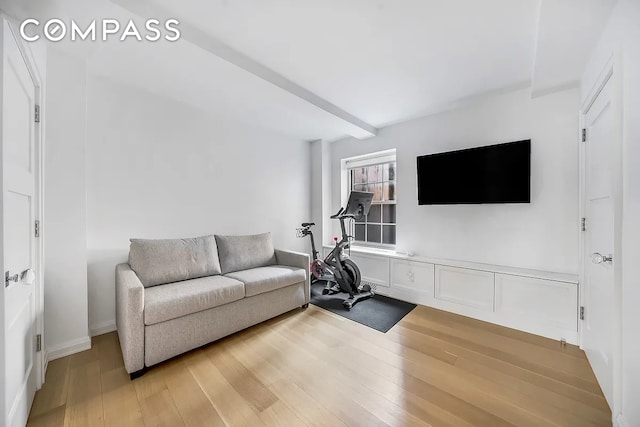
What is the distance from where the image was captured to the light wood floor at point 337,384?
142 centimetres

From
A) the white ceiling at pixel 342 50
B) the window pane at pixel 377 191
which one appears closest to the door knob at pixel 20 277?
the white ceiling at pixel 342 50

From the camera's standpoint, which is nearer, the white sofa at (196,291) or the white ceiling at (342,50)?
the white ceiling at (342,50)

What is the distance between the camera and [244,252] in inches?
117

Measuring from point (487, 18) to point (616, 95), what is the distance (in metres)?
0.88

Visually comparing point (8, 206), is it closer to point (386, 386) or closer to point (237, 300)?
point (237, 300)

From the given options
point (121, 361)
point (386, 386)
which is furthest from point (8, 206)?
point (386, 386)

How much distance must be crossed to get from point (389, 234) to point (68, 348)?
373cm

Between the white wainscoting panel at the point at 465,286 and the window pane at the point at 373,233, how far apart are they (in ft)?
3.77

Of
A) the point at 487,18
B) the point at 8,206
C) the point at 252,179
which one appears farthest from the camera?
the point at 252,179

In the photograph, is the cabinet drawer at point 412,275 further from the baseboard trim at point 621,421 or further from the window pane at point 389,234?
the baseboard trim at point 621,421

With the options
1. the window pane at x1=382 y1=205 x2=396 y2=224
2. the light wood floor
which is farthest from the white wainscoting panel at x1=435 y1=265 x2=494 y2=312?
Result: the window pane at x1=382 y1=205 x2=396 y2=224

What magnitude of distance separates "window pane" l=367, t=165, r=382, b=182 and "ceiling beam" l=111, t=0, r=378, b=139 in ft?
3.44

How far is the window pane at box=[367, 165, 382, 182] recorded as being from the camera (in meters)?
3.97

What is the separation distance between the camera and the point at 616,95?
130 cm
